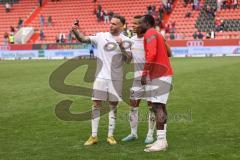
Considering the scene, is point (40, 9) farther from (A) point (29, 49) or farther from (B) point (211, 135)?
(B) point (211, 135)

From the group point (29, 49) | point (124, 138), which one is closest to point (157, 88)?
point (124, 138)

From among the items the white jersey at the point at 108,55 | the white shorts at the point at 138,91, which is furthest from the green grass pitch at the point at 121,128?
the white jersey at the point at 108,55

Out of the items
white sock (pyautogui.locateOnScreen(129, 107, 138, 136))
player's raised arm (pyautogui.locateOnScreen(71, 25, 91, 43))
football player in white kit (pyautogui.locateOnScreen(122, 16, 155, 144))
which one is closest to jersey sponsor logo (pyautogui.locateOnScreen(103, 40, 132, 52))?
football player in white kit (pyautogui.locateOnScreen(122, 16, 155, 144))

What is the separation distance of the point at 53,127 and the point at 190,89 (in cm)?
690

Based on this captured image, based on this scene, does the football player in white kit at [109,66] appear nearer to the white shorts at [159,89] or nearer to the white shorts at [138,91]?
the white shorts at [138,91]

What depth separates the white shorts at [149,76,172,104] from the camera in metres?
7.20

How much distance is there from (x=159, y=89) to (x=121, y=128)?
6.75 feet

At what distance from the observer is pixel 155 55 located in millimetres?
6934

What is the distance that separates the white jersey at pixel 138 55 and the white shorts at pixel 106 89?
0.35 m

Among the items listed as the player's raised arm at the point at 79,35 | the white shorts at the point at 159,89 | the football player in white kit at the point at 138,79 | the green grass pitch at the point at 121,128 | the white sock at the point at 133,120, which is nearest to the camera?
the green grass pitch at the point at 121,128

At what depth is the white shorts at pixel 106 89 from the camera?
25.3 feet

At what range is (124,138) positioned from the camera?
26.2ft

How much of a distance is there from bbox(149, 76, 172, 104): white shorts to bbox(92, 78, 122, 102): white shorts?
0.69 metres

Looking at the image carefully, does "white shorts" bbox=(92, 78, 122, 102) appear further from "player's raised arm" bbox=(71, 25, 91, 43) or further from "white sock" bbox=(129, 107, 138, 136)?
"player's raised arm" bbox=(71, 25, 91, 43)
